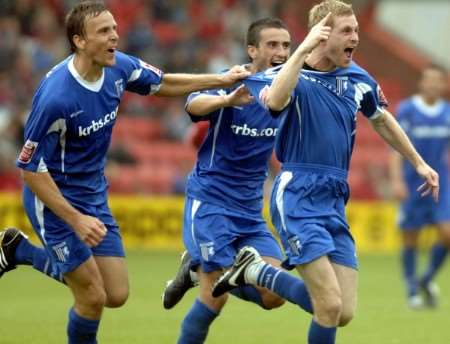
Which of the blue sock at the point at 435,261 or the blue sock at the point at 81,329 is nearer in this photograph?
the blue sock at the point at 81,329

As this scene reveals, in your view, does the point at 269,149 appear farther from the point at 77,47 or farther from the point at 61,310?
the point at 61,310

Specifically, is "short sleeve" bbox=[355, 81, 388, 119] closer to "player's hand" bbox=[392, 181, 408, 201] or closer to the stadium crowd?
"player's hand" bbox=[392, 181, 408, 201]

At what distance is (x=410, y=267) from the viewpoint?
13.4 m

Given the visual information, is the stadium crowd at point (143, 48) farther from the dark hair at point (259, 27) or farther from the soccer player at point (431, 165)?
the dark hair at point (259, 27)

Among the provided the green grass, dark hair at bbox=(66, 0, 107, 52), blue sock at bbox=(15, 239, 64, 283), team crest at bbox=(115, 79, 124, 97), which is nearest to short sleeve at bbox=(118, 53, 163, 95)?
team crest at bbox=(115, 79, 124, 97)

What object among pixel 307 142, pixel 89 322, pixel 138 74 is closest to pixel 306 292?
pixel 307 142

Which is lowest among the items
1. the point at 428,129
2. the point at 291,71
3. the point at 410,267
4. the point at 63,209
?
the point at 410,267

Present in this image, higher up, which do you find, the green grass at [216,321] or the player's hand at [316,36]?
the player's hand at [316,36]

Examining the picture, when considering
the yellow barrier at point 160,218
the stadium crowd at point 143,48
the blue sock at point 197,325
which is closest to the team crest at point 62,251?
the blue sock at point 197,325

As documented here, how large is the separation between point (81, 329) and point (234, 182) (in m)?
1.57

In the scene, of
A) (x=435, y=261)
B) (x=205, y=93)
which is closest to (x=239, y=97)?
(x=205, y=93)

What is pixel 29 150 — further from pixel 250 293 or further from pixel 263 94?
pixel 250 293

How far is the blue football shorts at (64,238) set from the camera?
807 centimetres

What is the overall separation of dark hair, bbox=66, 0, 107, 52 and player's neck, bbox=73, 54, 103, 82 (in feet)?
0.27
